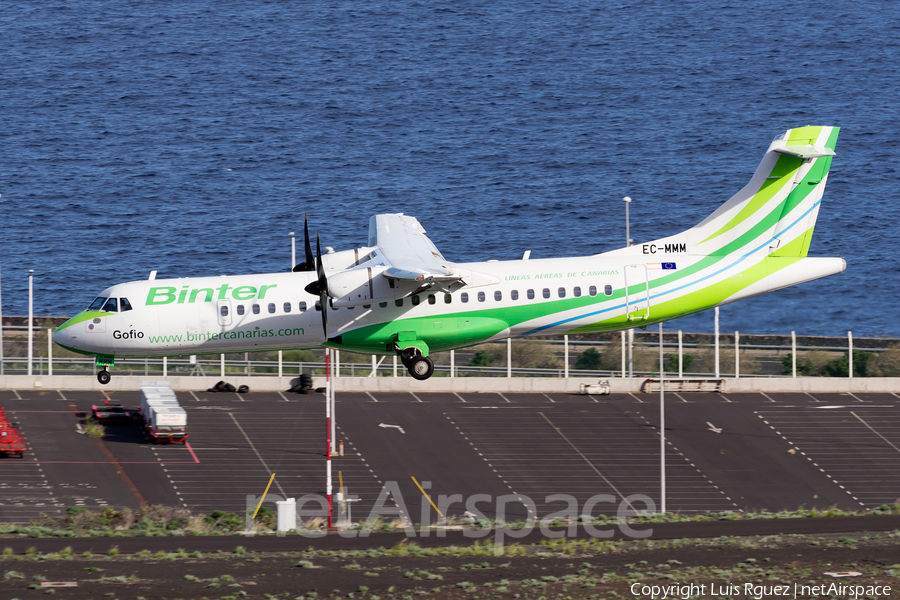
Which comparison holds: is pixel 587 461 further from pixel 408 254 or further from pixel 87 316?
pixel 87 316

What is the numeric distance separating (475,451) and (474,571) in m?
42.2

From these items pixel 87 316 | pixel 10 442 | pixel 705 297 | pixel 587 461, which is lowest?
pixel 587 461

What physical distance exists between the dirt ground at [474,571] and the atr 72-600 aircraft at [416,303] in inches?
338

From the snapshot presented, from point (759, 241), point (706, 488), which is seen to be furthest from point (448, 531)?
point (706, 488)

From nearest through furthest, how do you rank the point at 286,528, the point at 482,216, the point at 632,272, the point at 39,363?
the point at 632,272, the point at 286,528, the point at 39,363, the point at 482,216

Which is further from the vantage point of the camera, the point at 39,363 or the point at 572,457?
the point at 39,363

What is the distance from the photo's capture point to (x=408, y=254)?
50281 mm

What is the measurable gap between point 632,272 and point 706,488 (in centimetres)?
3352

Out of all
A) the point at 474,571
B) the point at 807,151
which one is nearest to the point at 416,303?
the point at 474,571

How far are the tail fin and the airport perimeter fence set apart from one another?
4550 centimetres

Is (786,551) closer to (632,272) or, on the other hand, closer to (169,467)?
(632,272)

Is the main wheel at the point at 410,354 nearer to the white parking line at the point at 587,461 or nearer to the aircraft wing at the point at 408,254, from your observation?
the aircraft wing at the point at 408,254

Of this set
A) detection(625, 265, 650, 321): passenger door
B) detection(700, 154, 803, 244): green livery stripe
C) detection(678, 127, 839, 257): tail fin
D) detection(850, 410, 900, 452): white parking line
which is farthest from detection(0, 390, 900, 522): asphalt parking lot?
detection(700, 154, 803, 244): green livery stripe

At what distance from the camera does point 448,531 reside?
5372 cm
